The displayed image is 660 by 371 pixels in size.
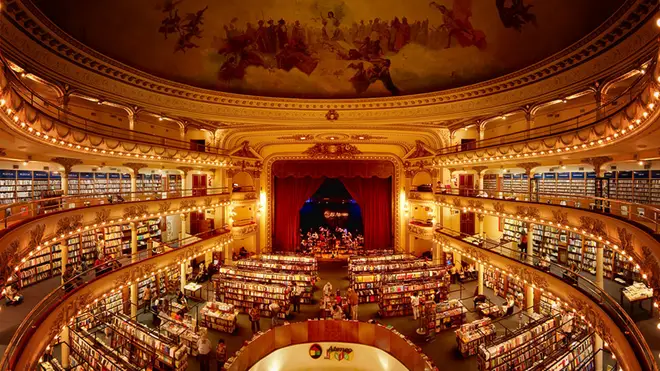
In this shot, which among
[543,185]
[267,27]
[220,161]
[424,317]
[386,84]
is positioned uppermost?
[267,27]

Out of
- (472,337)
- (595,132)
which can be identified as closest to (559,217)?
(595,132)

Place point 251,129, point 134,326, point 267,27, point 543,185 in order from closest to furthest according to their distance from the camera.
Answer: point 134,326, point 267,27, point 543,185, point 251,129

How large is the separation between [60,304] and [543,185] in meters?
18.6

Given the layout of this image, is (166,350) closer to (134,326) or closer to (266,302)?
(134,326)

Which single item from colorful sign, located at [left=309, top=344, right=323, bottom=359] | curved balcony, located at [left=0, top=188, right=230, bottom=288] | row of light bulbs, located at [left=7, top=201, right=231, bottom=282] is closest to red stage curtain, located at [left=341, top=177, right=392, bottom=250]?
row of light bulbs, located at [left=7, top=201, right=231, bottom=282]

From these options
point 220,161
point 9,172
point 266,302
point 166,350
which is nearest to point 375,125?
point 220,161

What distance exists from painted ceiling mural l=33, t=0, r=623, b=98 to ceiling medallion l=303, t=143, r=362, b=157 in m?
5.01

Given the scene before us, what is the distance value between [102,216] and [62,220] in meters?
1.67

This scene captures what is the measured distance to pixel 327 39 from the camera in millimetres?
12312

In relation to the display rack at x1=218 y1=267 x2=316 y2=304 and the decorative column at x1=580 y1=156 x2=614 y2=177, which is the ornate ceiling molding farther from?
the display rack at x1=218 y1=267 x2=316 y2=304

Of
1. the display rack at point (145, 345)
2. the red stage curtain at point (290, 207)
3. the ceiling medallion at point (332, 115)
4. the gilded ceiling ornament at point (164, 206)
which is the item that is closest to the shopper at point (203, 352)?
the display rack at point (145, 345)

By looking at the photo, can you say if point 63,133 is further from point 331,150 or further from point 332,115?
point 331,150

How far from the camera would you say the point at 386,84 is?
532 inches

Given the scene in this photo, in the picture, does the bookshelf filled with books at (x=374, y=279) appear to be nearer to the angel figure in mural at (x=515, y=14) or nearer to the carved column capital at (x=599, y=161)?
the carved column capital at (x=599, y=161)
